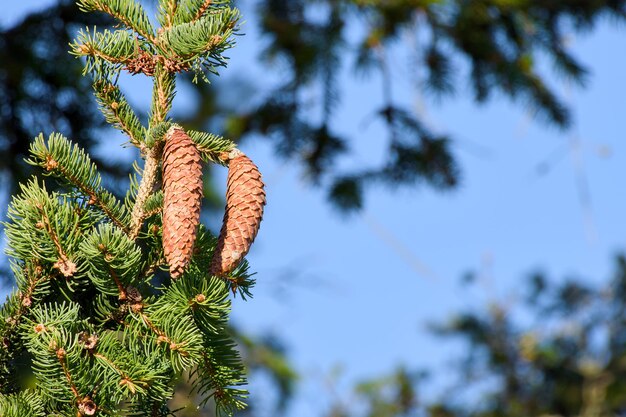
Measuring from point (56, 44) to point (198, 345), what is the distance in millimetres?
1912

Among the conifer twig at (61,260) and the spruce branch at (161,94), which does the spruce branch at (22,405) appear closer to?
the conifer twig at (61,260)

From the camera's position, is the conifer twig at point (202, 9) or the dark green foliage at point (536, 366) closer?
the conifer twig at point (202, 9)

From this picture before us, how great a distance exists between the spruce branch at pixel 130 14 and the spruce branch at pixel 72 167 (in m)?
0.21

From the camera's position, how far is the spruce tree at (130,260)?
3.43 ft


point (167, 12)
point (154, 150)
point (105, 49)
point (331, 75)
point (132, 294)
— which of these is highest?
point (331, 75)

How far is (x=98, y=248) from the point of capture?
3.36ft

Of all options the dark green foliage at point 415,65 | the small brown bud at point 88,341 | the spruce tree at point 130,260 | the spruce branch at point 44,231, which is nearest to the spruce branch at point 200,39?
the spruce tree at point 130,260

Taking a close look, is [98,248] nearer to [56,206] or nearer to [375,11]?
[56,206]

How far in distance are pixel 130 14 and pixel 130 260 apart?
40cm

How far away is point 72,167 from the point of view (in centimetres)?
113

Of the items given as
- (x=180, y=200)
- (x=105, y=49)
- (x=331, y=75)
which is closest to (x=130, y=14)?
(x=105, y=49)

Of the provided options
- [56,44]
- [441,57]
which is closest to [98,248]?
[56,44]

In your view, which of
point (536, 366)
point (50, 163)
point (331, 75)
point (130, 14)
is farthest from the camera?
point (536, 366)

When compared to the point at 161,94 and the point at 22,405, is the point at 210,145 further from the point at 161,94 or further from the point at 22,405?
the point at 22,405
